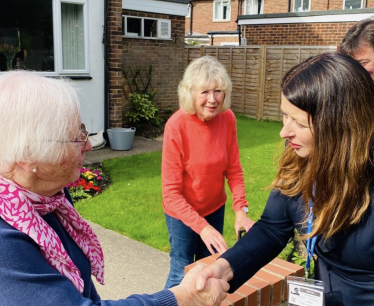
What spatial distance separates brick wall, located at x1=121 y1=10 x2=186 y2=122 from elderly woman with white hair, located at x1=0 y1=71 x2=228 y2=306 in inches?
400

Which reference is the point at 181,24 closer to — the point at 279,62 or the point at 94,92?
the point at 279,62

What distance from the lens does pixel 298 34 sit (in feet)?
54.1

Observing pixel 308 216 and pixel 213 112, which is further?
pixel 213 112

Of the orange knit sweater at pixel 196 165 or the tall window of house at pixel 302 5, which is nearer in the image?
the orange knit sweater at pixel 196 165

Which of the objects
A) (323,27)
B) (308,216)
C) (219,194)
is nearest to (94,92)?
(219,194)

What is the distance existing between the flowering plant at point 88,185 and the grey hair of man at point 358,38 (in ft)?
14.6

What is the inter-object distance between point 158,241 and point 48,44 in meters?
6.04

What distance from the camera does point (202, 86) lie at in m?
3.10

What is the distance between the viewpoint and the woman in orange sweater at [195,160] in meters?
3.04

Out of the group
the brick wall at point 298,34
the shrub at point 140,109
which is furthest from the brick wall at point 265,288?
the brick wall at point 298,34

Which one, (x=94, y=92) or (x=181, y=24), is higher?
(x=181, y=24)

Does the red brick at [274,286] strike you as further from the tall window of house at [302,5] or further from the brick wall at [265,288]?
the tall window of house at [302,5]

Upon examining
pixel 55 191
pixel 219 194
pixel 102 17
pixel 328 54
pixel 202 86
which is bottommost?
pixel 219 194

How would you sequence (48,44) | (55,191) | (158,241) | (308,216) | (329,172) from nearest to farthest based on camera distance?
(55,191) < (329,172) < (308,216) < (158,241) < (48,44)
